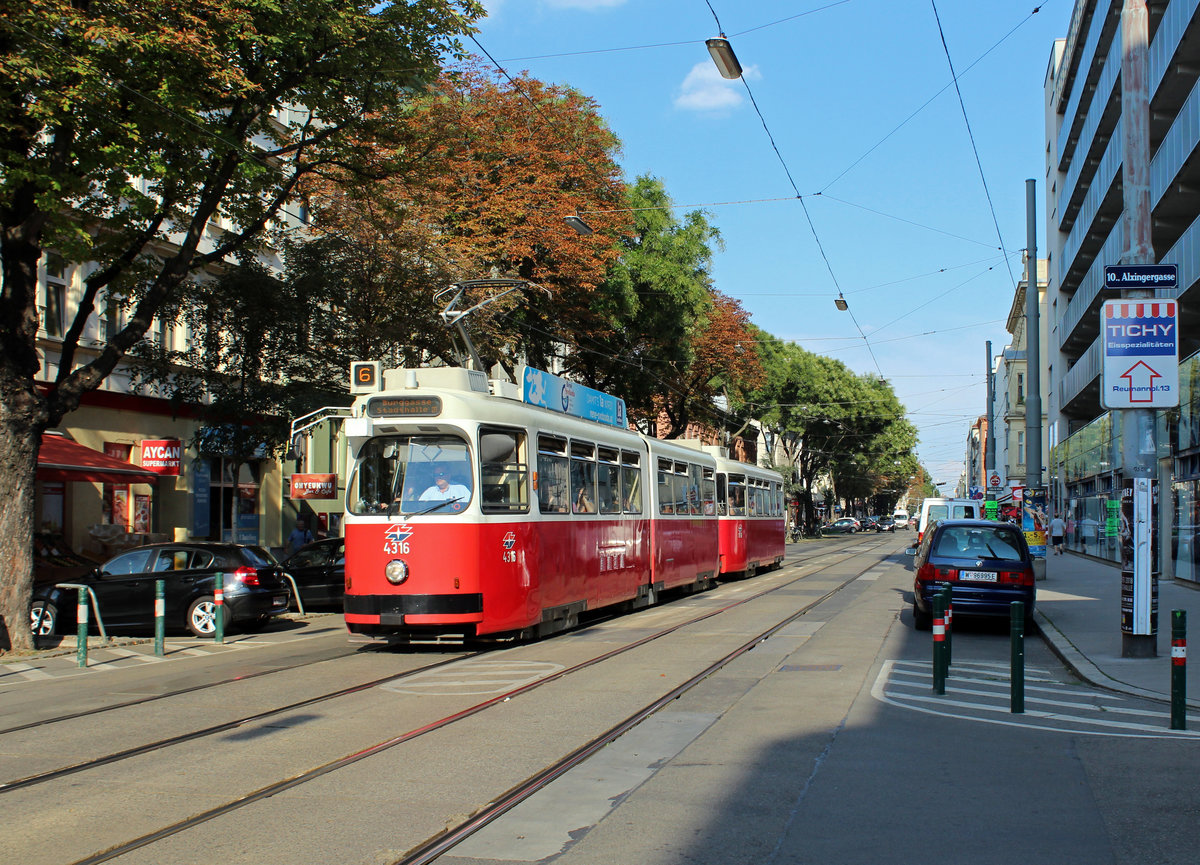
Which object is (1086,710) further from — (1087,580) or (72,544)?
(72,544)

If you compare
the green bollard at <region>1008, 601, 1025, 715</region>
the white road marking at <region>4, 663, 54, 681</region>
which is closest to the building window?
the white road marking at <region>4, 663, 54, 681</region>

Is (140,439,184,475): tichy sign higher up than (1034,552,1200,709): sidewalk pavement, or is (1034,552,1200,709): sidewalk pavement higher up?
(140,439,184,475): tichy sign

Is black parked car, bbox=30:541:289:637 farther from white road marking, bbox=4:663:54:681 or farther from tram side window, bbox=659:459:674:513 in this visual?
tram side window, bbox=659:459:674:513

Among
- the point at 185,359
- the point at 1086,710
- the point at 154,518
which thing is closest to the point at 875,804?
the point at 1086,710

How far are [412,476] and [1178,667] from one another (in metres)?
8.24

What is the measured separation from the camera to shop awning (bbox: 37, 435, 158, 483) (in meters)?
21.0

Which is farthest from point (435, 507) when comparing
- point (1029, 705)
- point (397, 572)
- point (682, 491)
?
point (682, 491)

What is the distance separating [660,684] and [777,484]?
947 inches

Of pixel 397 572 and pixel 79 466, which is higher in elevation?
pixel 79 466

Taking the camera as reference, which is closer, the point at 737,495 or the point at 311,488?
the point at 311,488

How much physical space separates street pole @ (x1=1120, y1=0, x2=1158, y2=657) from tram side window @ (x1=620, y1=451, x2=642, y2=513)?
310 inches

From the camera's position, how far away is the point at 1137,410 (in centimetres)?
1275

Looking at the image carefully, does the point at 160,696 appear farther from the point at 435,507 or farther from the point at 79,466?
the point at 79,466

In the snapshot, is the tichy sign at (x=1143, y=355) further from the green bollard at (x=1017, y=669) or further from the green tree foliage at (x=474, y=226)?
the green tree foliage at (x=474, y=226)
